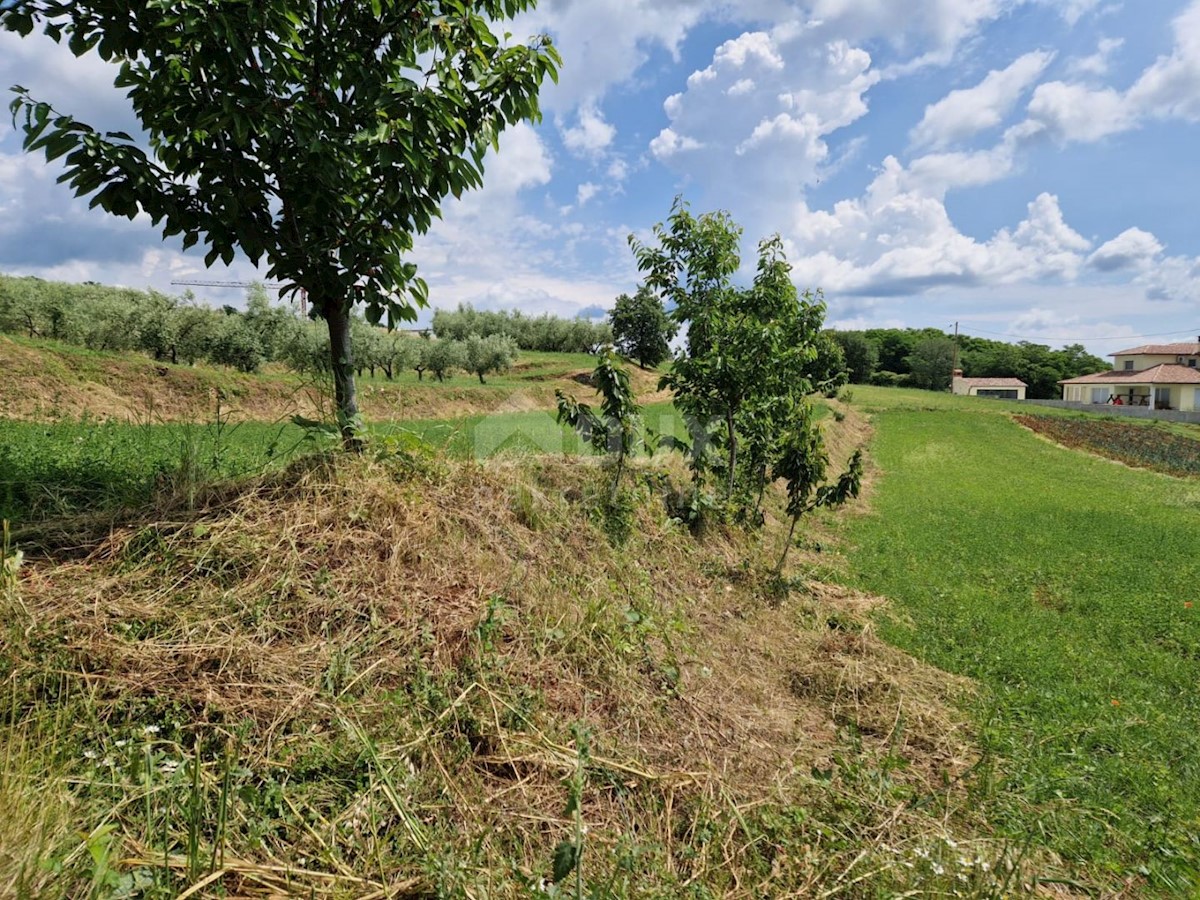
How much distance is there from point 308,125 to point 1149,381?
79563 millimetres

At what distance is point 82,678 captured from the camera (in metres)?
2.31

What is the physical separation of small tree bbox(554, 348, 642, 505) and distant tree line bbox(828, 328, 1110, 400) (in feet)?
240

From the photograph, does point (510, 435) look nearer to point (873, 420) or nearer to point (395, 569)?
point (395, 569)

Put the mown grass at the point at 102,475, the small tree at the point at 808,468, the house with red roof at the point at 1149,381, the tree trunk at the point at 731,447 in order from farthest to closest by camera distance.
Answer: the house with red roof at the point at 1149,381, the tree trunk at the point at 731,447, the small tree at the point at 808,468, the mown grass at the point at 102,475

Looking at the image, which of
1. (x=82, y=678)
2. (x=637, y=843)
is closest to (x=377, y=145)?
(x=82, y=678)

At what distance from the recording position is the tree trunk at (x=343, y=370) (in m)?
3.87

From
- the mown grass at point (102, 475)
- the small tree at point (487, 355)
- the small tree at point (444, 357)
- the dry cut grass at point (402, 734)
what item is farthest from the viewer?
the small tree at point (487, 355)

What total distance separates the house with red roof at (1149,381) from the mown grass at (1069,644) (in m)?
56.4

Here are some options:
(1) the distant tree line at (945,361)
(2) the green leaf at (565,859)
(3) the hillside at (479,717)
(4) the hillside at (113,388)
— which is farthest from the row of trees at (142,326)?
(1) the distant tree line at (945,361)

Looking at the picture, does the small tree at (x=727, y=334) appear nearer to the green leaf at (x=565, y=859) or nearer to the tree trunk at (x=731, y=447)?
the tree trunk at (x=731, y=447)

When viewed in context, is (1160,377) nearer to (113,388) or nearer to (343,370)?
(343,370)

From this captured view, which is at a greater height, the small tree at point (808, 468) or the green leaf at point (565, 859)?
the small tree at point (808, 468)

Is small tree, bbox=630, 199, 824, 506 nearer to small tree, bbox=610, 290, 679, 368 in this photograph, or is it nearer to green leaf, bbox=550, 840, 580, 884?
green leaf, bbox=550, 840, 580, 884

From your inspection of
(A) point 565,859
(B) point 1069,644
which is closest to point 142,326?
(A) point 565,859
